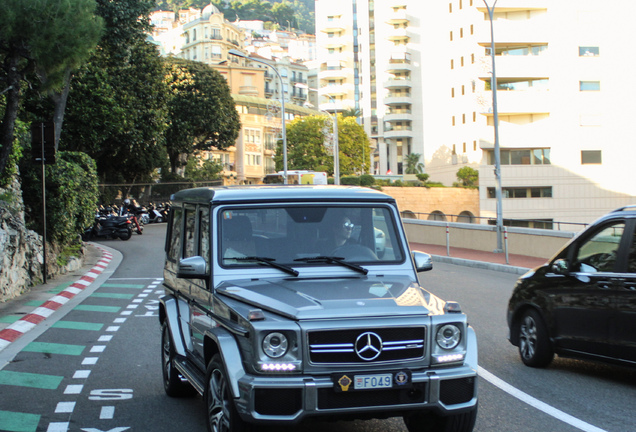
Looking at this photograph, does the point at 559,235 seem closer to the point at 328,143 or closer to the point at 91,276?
the point at 91,276

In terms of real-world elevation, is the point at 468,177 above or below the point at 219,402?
above

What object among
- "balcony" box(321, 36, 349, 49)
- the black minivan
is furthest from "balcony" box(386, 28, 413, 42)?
the black minivan

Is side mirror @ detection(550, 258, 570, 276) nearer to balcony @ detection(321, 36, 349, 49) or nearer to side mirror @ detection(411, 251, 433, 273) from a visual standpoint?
side mirror @ detection(411, 251, 433, 273)

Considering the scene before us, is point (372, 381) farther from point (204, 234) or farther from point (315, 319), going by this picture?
point (204, 234)

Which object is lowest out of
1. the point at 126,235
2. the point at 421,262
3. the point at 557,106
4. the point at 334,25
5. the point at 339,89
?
the point at 126,235

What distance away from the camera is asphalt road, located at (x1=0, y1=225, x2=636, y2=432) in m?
6.27

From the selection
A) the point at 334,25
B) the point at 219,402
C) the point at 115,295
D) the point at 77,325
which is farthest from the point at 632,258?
the point at 334,25

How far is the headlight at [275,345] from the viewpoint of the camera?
4695 mm

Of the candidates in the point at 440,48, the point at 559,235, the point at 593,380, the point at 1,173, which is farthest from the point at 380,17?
the point at 593,380

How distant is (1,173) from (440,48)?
221 feet

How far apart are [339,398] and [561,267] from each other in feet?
14.1

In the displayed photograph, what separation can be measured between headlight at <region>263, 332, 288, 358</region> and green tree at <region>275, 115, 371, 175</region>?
92986 mm

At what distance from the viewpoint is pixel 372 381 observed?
471cm

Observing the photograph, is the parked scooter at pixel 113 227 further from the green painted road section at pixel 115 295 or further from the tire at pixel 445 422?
the tire at pixel 445 422
